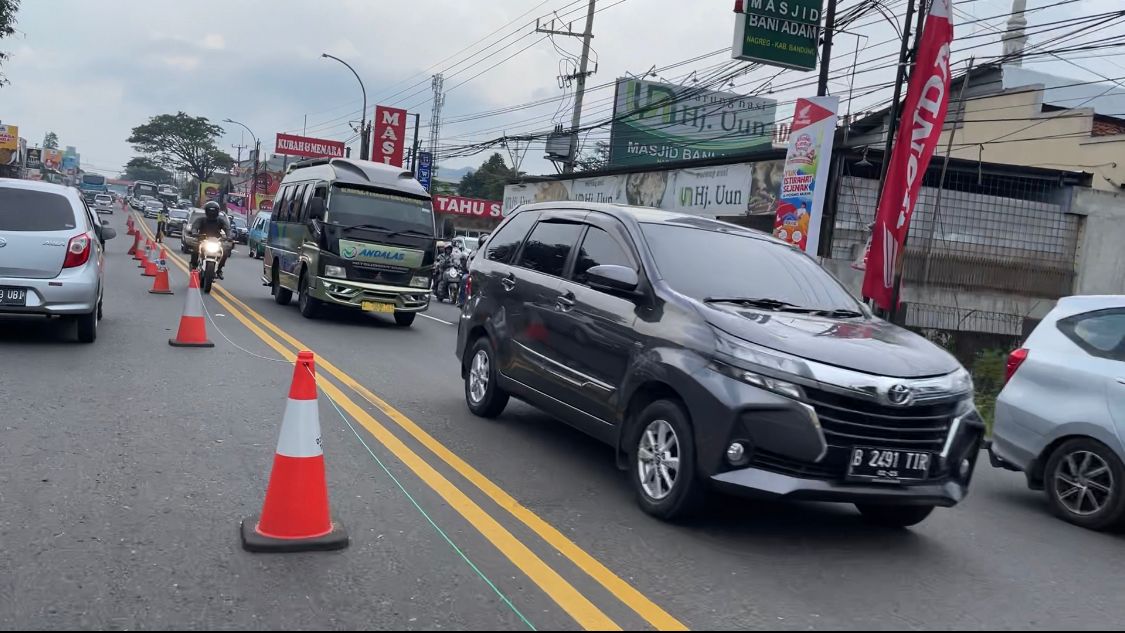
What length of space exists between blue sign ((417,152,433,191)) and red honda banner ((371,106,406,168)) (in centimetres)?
141

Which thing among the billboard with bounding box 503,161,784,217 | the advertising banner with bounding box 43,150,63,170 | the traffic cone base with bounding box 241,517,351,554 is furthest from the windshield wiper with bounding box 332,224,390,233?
the advertising banner with bounding box 43,150,63,170

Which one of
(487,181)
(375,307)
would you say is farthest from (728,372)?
(487,181)

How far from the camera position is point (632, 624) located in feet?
13.3

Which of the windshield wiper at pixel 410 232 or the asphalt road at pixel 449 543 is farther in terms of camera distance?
the windshield wiper at pixel 410 232

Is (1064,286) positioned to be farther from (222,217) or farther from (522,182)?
(522,182)

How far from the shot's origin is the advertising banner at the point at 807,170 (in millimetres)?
16328

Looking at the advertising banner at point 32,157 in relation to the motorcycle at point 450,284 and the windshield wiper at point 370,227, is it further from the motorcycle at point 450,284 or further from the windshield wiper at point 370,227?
the windshield wiper at point 370,227

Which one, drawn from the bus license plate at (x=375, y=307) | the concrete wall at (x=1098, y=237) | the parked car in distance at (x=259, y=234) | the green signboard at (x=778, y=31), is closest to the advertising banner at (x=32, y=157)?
the parked car in distance at (x=259, y=234)

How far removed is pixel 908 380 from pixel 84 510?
426 cm

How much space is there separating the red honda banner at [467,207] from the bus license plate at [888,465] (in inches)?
1758

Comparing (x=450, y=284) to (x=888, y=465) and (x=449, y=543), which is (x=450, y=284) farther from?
(x=888, y=465)

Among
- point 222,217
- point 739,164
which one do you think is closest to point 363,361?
point 222,217

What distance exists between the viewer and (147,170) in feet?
490

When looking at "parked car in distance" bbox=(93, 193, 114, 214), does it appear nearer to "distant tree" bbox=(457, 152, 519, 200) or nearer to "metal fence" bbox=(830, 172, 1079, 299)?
"distant tree" bbox=(457, 152, 519, 200)
